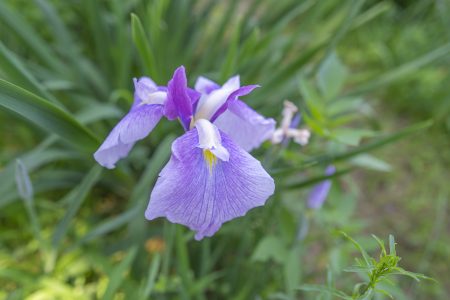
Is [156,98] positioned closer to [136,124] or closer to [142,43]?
[136,124]

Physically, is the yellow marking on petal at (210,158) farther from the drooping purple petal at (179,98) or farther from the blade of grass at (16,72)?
the blade of grass at (16,72)

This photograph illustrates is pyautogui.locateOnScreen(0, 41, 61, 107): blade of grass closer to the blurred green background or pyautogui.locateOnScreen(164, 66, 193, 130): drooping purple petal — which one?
the blurred green background

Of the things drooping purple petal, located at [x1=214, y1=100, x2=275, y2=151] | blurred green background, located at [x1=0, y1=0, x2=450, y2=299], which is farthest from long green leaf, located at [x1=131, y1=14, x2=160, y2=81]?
drooping purple petal, located at [x1=214, y1=100, x2=275, y2=151]

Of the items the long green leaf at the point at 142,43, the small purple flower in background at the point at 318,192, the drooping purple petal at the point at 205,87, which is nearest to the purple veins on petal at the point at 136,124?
the drooping purple petal at the point at 205,87

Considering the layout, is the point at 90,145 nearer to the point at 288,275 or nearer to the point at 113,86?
the point at 288,275

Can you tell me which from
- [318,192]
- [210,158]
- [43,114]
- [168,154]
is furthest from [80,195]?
[318,192]

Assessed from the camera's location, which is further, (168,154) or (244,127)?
(168,154)

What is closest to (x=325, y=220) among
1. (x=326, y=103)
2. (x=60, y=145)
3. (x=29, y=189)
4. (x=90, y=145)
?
(x=326, y=103)
